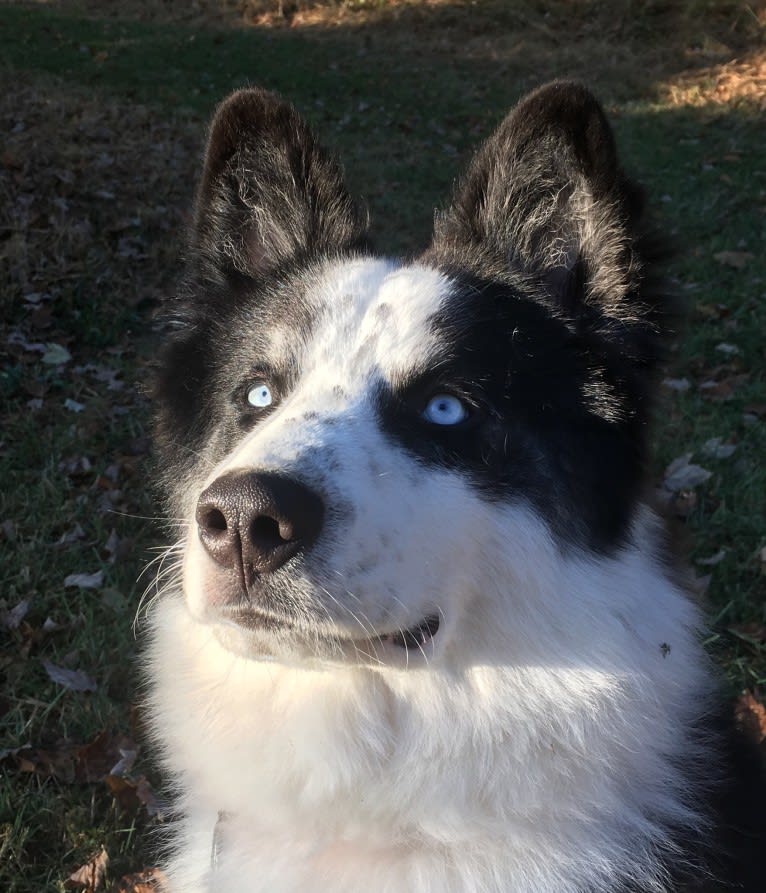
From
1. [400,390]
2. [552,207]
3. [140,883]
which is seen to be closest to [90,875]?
[140,883]

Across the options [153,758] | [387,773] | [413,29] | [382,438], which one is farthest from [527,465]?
[413,29]

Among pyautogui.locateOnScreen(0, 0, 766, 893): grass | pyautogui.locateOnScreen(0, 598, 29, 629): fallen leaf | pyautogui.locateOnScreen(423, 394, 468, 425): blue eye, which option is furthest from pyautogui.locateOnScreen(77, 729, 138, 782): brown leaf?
pyautogui.locateOnScreen(423, 394, 468, 425): blue eye

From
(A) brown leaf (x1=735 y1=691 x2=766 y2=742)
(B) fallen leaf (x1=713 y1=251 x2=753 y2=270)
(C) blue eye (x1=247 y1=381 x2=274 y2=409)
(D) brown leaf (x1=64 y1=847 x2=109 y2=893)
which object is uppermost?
(C) blue eye (x1=247 y1=381 x2=274 y2=409)

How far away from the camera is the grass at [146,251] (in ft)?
11.3

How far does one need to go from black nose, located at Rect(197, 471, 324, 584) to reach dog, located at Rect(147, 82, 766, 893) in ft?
0.06

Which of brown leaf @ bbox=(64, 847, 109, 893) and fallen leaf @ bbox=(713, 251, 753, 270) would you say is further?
fallen leaf @ bbox=(713, 251, 753, 270)

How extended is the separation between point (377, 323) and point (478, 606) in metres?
0.78

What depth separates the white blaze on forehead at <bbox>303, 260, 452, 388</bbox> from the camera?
82.7 inches

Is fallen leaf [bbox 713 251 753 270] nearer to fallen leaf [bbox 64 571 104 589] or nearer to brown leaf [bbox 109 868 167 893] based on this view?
fallen leaf [bbox 64 571 104 589]

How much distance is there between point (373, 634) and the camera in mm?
1814

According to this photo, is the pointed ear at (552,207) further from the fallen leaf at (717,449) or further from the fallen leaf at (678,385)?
the fallen leaf at (678,385)

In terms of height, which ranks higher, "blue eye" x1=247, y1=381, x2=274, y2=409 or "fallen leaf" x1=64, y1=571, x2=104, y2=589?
"blue eye" x1=247, y1=381, x2=274, y2=409

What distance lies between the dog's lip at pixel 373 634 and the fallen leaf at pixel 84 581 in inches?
97.0

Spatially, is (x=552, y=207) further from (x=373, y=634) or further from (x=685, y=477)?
(x=685, y=477)
